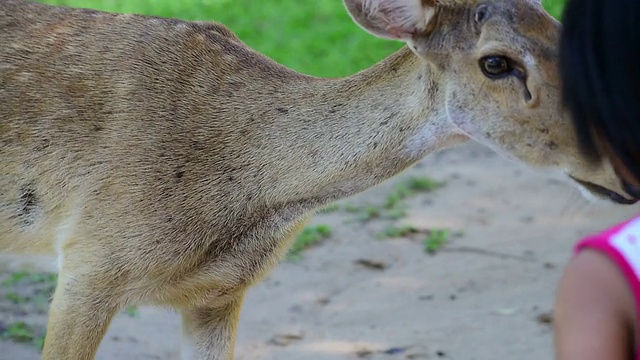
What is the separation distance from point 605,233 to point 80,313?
101 inches

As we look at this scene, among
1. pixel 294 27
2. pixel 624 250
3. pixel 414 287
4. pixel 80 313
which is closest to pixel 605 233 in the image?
pixel 624 250

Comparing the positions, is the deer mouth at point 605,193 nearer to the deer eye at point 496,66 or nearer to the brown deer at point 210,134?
the brown deer at point 210,134

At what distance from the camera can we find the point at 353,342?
18.1ft

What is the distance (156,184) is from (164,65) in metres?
0.51

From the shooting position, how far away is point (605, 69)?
181 centimetres

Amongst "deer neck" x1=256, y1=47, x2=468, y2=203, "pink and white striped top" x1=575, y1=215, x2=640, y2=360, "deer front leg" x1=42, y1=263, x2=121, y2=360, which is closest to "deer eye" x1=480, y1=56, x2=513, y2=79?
"deer neck" x1=256, y1=47, x2=468, y2=203

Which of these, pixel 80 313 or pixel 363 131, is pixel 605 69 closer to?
pixel 363 131

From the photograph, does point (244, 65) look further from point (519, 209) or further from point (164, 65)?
point (519, 209)

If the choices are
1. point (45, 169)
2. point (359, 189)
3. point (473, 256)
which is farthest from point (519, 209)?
point (45, 169)

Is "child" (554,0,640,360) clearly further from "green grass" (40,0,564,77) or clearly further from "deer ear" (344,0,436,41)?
"green grass" (40,0,564,77)

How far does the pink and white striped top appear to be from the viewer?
1.74 metres

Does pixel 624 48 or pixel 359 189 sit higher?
pixel 624 48

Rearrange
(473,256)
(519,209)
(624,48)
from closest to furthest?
(624,48), (473,256), (519,209)

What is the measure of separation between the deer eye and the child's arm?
216 cm
